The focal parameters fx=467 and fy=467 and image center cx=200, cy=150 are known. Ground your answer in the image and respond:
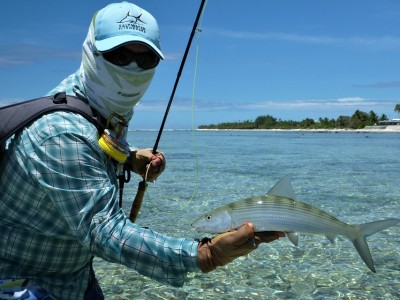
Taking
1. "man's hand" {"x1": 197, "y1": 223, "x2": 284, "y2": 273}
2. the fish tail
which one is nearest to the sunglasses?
"man's hand" {"x1": 197, "y1": 223, "x2": 284, "y2": 273}

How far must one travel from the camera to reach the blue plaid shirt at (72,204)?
2.16 m

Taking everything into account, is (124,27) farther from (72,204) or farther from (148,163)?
(148,163)

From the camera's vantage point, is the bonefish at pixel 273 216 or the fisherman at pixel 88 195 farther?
the bonefish at pixel 273 216

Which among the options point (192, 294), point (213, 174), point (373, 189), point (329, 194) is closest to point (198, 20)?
point (192, 294)

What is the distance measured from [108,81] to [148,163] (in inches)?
54.5

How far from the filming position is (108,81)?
2.49 meters

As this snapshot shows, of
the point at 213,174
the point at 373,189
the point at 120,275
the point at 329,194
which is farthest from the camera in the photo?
the point at 213,174

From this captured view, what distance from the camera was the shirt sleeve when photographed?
7.08 feet

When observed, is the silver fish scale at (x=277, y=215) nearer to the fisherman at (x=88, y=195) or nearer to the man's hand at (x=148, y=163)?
the fisherman at (x=88, y=195)

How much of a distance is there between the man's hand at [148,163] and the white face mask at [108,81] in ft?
3.60

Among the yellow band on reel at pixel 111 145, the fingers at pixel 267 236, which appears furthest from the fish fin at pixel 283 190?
the yellow band on reel at pixel 111 145

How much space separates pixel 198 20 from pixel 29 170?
2828 mm

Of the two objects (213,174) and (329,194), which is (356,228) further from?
(213,174)

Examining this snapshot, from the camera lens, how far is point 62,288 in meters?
2.70
